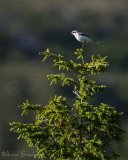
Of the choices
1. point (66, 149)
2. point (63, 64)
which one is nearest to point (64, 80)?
point (63, 64)

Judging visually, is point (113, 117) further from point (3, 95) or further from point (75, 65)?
point (3, 95)

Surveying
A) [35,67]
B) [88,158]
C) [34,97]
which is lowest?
[88,158]

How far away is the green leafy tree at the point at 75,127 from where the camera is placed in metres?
29.1

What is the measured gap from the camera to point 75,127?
29562 millimetres

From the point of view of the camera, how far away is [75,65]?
30031mm

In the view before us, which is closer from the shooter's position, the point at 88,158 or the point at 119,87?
the point at 88,158

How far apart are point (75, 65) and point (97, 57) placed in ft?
3.43

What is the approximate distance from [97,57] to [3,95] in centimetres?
14858

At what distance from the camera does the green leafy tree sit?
→ 29109 millimetres

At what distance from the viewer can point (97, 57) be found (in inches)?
1208

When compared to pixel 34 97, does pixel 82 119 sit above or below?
below

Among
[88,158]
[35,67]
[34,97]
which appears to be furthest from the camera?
[35,67]

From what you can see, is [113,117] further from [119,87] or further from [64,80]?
[119,87]

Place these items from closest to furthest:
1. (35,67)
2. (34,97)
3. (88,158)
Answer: (88,158), (34,97), (35,67)
